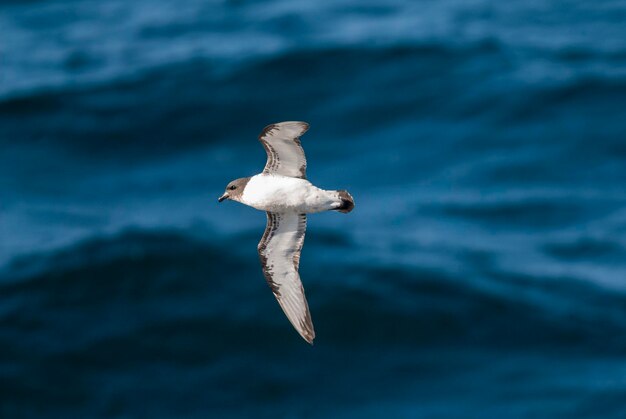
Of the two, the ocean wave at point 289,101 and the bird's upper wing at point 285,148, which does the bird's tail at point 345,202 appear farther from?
the ocean wave at point 289,101

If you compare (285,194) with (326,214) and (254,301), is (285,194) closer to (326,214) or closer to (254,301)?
(254,301)

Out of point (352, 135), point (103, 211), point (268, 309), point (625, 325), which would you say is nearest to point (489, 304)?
point (625, 325)

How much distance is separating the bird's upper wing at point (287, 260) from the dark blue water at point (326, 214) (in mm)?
25943

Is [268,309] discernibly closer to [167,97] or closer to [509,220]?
[509,220]

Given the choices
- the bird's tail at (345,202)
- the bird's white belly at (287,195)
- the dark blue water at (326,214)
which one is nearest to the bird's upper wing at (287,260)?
the bird's white belly at (287,195)

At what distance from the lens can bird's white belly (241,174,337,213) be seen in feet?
52.5

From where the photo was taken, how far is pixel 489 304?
46.4m

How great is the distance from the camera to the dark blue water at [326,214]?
1753 inches

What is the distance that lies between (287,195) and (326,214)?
42.2 metres

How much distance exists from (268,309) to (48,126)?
76.1ft

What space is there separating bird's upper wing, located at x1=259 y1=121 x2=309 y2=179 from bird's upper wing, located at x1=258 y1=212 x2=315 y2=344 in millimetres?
1035

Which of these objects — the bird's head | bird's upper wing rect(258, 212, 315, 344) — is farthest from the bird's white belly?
bird's upper wing rect(258, 212, 315, 344)

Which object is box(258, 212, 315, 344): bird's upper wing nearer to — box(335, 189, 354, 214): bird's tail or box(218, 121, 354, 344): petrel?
box(218, 121, 354, 344): petrel

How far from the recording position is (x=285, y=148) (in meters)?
15.9
